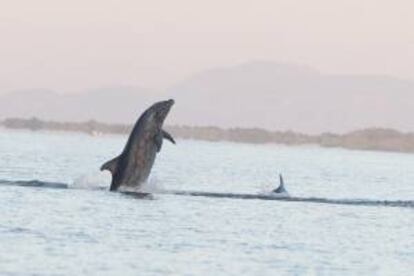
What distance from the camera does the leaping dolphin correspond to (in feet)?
178

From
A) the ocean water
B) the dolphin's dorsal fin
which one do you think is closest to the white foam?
the ocean water

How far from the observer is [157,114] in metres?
56.3

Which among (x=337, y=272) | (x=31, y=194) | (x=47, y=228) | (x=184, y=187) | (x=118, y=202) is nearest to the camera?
(x=337, y=272)

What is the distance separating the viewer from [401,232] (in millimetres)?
51625

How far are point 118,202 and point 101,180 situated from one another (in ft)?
51.2

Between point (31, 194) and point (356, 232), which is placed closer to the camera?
point (356, 232)

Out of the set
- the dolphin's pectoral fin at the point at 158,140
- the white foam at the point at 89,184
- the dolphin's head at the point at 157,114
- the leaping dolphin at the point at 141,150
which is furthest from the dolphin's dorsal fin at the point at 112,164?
the white foam at the point at 89,184

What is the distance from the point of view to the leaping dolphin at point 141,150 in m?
54.2

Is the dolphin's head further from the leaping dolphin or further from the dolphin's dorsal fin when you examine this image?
the dolphin's dorsal fin

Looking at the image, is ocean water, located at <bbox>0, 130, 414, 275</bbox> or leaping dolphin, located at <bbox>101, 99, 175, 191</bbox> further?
leaping dolphin, located at <bbox>101, 99, 175, 191</bbox>

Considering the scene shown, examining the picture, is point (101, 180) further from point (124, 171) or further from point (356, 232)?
point (356, 232)

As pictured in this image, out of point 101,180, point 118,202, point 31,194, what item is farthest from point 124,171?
point 101,180

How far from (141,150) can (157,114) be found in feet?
7.49

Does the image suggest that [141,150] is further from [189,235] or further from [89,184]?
[89,184]
